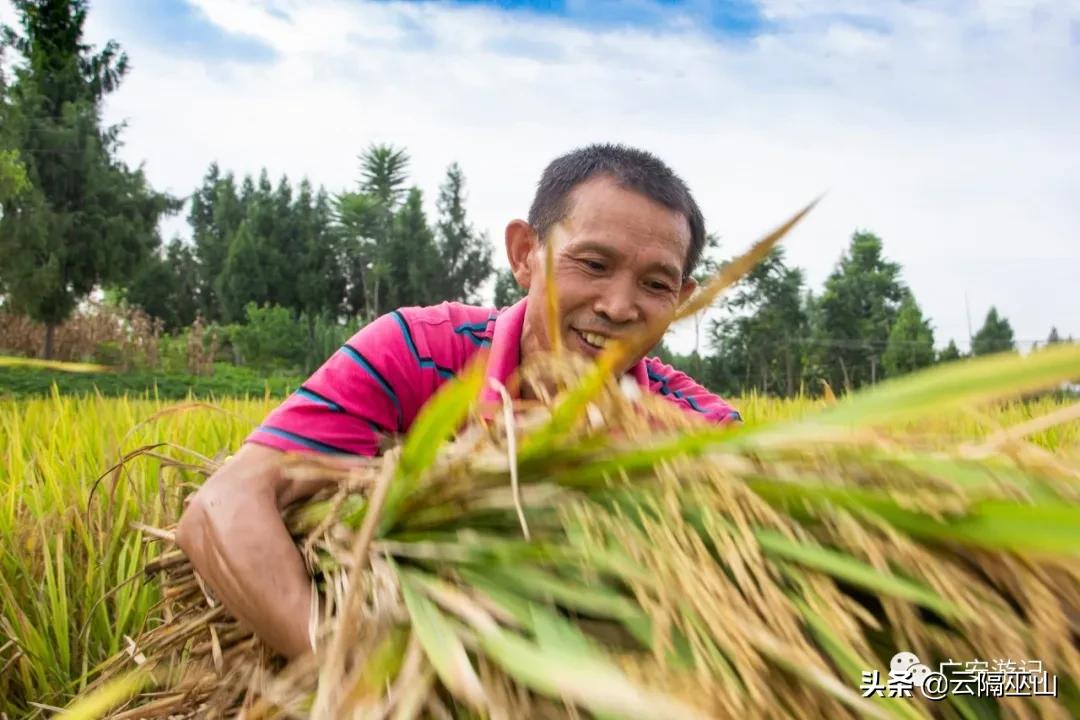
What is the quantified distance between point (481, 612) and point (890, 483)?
300 millimetres

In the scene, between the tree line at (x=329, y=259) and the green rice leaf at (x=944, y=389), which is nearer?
the green rice leaf at (x=944, y=389)

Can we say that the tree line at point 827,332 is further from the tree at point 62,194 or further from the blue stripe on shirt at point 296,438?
the blue stripe on shirt at point 296,438

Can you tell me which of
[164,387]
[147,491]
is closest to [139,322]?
[164,387]

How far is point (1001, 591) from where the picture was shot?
56 cm

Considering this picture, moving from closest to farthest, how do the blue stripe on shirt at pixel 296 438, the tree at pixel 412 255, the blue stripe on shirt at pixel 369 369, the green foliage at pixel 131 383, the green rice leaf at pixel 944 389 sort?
the green rice leaf at pixel 944 389
the blue stripe on shirt at pixel 296 438
the blue stripe on shirt at pixel 369 369
the green foliage at pixel 131 383
the tree at pixel 412 255

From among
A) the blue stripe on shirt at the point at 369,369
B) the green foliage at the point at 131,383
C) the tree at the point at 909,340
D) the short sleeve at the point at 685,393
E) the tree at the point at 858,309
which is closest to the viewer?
the blue stripe on shirt at the point at 369,369

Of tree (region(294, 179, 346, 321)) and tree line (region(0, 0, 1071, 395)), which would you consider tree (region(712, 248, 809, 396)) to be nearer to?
tree line (region(0, 0, 1071, 395))

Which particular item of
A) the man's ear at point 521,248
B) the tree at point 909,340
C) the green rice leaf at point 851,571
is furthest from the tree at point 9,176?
the tree at point 909,340

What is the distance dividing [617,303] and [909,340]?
2949cm

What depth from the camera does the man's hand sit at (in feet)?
2.69

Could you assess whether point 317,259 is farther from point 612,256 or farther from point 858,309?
point 612,256

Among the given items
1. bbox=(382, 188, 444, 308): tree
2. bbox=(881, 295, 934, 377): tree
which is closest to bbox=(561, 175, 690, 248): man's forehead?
bbox=(881, 295, 934, 377): tree

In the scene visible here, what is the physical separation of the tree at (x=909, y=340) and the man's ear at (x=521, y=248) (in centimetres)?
2596

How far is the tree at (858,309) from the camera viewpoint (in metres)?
30.7
